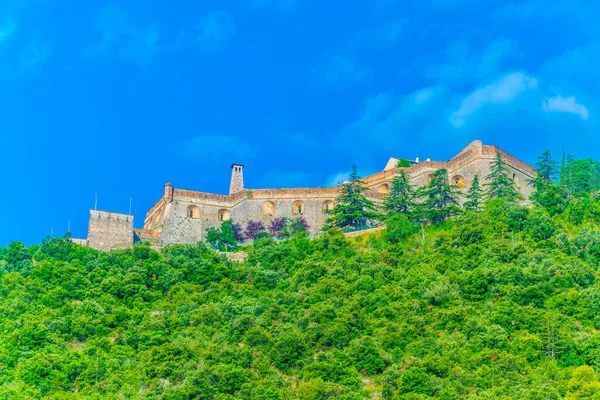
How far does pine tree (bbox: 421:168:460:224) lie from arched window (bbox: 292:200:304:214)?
9.10 metres

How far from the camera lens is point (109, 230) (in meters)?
68.6

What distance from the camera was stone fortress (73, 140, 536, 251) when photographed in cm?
6906

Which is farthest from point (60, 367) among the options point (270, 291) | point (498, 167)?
point (498, 167)

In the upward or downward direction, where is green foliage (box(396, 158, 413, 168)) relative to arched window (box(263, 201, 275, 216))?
upward

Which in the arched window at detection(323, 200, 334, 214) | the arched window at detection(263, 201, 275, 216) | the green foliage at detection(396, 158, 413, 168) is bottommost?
the arched window at detection(323, 200, 334, 214)

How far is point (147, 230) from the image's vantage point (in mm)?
71500

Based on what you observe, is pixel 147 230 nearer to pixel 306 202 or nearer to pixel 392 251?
pixel 306 202

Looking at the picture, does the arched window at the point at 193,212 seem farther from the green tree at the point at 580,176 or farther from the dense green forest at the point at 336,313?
the green tree at the point at 580,176

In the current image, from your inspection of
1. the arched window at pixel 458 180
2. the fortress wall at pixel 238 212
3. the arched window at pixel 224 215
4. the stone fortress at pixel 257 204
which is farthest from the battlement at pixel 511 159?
the arched window at pixel 224 215

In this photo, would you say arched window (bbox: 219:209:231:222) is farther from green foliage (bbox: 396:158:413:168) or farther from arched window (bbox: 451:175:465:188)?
arched window (bbox: 451:175:465:188)

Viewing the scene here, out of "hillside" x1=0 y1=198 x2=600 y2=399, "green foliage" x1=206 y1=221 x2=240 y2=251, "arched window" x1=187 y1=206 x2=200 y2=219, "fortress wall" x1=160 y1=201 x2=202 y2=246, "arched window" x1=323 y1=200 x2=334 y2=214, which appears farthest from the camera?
"arched window" x1=187 y1=206 x2=200 y2=219

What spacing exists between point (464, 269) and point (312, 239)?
14.6 metres

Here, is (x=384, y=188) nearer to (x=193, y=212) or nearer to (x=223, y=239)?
(x=223, y=239)

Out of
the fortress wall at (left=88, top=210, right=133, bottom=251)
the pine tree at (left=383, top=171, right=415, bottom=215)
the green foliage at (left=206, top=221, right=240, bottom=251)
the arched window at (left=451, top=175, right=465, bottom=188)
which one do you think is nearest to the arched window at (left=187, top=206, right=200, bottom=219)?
the green foliage at (left=206, top=221, right=240, bottom=251)
